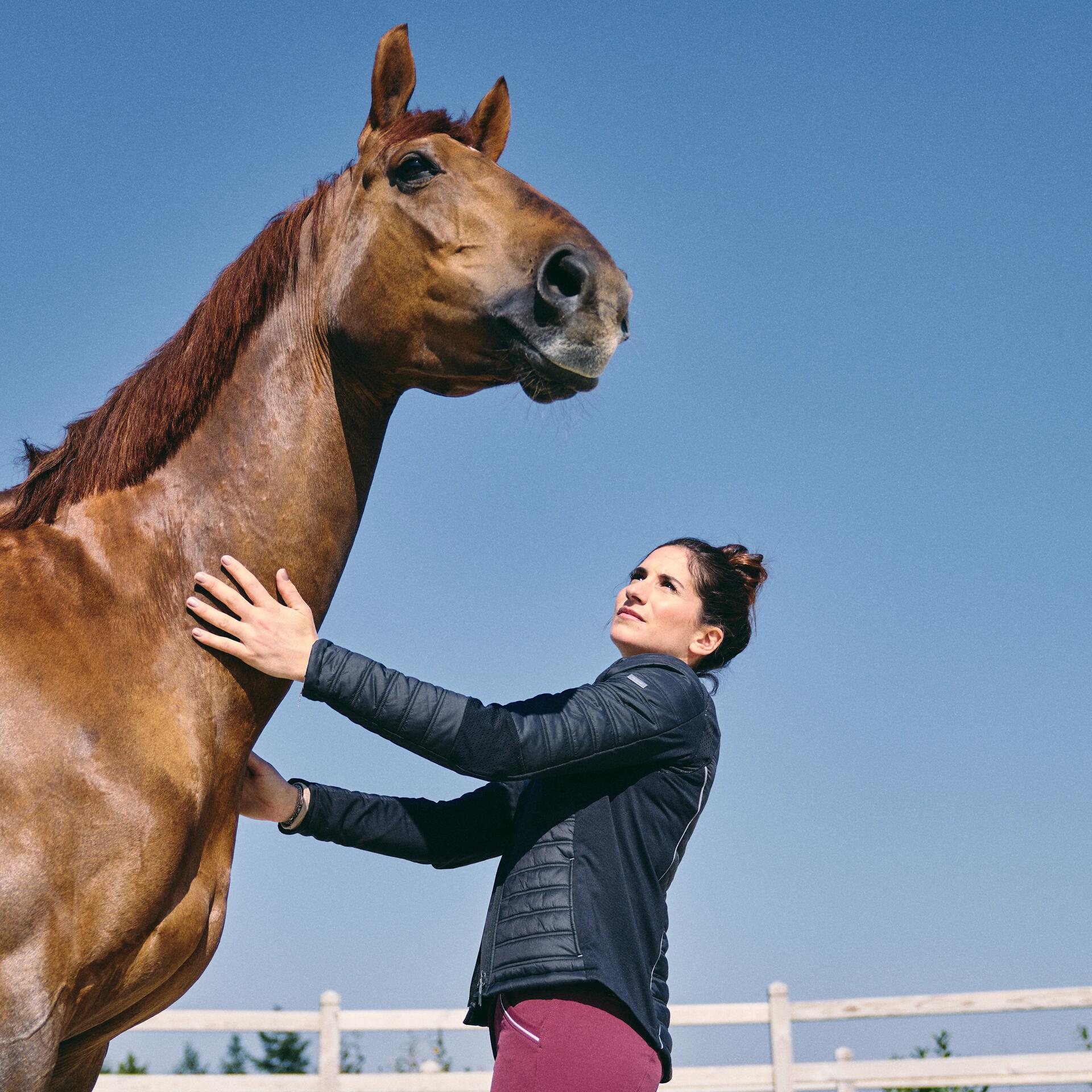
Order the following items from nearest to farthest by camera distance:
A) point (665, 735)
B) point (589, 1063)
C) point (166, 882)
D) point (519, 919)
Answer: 1. point (166, 882)
2. point (589, 1063)
3. point (519, 919)
4. point (665, 735)

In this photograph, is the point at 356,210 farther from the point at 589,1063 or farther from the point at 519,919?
the point at 589,1063

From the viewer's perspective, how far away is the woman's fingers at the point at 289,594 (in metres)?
2.51

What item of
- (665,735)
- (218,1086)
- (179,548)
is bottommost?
(218,1086)

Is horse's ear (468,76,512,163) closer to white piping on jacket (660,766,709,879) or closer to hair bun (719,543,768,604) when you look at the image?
hair bun (719,543,768,604)

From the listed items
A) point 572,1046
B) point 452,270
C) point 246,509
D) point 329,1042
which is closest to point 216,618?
point 246,509

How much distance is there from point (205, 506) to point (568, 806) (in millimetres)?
1125

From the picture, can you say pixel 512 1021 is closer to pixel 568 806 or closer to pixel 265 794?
pixel 568 806

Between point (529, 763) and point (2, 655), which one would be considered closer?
point (2, 655)

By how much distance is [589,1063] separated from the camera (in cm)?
247

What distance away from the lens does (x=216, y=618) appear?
2439mm

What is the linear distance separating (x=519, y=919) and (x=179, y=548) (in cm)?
115

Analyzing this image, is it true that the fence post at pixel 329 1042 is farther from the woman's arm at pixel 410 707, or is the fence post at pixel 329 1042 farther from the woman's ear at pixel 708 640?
the woman's arm at pixel 410 707

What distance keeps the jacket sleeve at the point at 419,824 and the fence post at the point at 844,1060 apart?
7.17 m

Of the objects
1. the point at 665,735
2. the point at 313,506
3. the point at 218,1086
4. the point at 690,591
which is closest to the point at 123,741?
the point at 313,506
